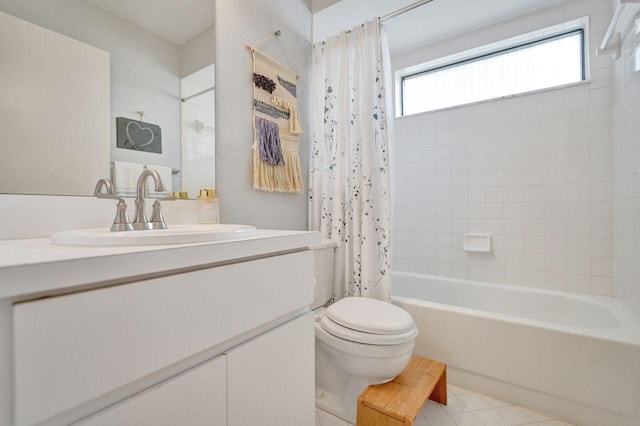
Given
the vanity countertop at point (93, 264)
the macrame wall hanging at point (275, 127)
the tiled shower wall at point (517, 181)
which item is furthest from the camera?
the tiled shower wall at point (517, 181)

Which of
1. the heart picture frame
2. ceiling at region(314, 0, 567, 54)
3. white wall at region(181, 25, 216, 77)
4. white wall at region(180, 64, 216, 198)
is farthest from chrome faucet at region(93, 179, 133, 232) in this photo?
ceiling at region(314, 0, 567, 54)

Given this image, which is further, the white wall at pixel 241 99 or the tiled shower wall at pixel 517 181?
the tiled shower wall at pixel 517 181

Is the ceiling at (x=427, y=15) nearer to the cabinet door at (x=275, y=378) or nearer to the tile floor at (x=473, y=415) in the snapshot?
the cabinet door at (x=275, y=378)

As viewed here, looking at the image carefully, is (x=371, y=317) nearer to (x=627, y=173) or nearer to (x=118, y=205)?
(x=118, y=205)

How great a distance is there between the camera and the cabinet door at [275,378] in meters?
0.68

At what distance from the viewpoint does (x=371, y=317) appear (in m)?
1.24

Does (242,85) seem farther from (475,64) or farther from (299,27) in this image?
(475,64)

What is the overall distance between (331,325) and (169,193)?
35.2 inches

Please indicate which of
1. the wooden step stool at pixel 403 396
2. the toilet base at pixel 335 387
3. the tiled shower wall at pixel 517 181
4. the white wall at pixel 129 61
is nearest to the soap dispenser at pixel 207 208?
the white wall at pixel 129 61

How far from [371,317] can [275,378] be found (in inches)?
23.0

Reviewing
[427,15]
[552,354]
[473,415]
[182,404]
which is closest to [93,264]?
[182,404]

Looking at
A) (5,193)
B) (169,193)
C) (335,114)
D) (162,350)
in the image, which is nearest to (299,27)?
(335,114)

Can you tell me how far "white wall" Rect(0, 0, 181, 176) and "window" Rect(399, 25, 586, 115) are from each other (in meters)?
2.07

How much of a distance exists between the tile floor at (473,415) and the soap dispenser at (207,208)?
3.49 ft
